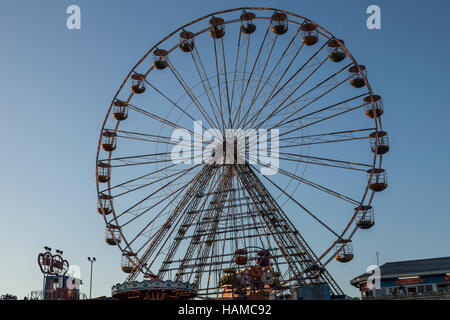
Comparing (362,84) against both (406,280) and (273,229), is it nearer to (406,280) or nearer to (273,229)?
(273,229)

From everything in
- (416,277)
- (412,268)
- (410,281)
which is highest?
(412,268)

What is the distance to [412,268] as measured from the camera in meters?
43.3

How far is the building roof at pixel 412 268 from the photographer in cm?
4141

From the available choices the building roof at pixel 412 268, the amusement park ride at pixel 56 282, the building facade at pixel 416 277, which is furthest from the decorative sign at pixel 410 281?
the amusement park ride at pixel 56 282

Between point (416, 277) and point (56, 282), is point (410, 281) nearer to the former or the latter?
point (416, 277)

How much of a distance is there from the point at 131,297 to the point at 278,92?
50.5 ft

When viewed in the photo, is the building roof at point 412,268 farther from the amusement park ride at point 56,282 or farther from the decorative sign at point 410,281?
the amusement park ride at point 56,282

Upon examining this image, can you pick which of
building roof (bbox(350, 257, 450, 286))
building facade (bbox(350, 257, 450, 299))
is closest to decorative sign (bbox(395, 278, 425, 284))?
building facade (bbox(350, 257, 450, 299))

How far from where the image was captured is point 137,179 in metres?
32.5

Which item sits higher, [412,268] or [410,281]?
[412,268]

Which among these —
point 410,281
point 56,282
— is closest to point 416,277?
point 410,281

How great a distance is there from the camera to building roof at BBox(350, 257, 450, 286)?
41.4 meters

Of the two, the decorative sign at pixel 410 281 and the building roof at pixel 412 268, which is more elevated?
the building roof at pixel 412 268
